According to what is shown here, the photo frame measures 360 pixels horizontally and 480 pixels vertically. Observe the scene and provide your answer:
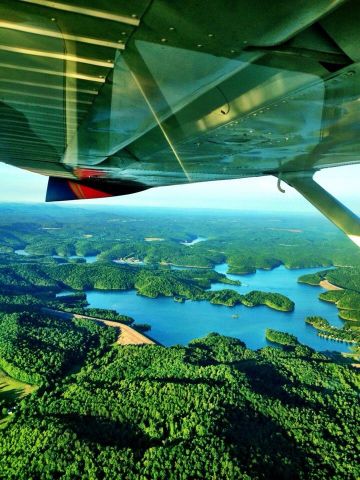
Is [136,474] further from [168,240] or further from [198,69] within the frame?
[168,240]

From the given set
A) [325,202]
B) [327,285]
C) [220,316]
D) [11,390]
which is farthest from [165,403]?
[327,285]

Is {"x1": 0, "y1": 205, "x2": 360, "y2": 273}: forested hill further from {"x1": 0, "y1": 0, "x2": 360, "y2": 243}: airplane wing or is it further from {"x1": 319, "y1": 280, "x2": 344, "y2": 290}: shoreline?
{"x1": 0, "y1": 0, "x2": 360, "y2": 243}: airplane wing

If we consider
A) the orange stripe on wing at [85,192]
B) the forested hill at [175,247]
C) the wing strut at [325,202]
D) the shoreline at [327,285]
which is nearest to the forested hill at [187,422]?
the orange stripe on wing at [85,192]

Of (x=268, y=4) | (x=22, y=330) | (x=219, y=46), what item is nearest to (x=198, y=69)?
(x=219, y=46)

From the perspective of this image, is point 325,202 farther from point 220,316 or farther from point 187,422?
point 220,316

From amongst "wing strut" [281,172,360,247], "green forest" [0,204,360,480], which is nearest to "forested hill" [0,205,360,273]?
"green forest" [0,204,360,480]

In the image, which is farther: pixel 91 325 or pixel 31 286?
pixel 31 286

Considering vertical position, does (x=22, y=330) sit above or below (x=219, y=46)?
below
